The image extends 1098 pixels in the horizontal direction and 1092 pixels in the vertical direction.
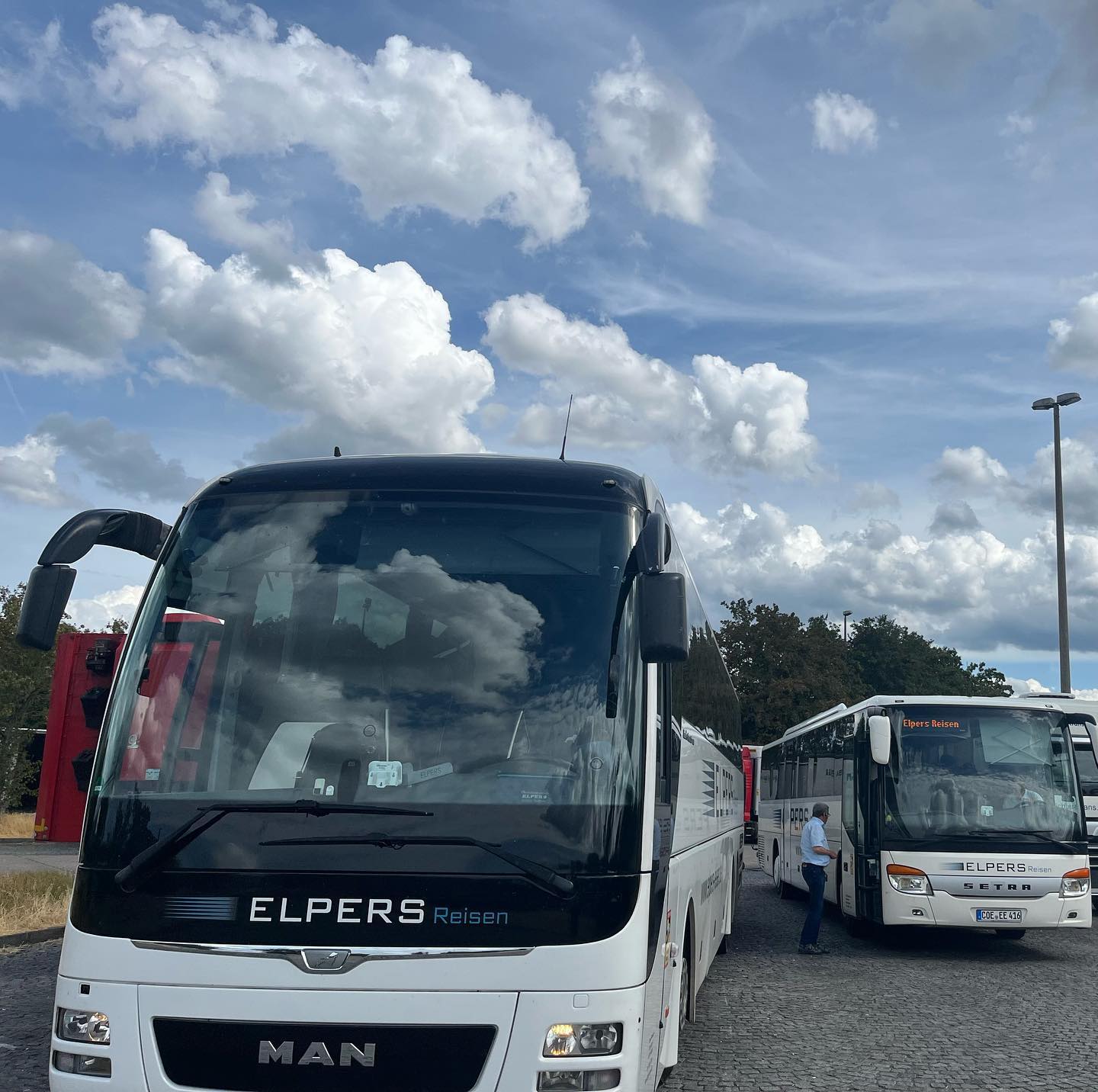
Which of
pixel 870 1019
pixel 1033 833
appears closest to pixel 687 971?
pixel 870 1019

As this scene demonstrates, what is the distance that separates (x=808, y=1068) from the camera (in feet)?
25.6

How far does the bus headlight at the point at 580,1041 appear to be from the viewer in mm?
4621

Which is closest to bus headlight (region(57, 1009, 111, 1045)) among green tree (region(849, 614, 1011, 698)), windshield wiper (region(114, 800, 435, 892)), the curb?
windshield wiper (region(114, 800, 435, 892))

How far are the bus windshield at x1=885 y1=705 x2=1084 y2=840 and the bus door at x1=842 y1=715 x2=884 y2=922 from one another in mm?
185

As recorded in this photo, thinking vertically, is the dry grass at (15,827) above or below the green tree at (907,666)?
below

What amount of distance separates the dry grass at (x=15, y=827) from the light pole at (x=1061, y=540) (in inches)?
958

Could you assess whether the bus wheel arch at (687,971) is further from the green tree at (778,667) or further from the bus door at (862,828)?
the green tree at (778,667)

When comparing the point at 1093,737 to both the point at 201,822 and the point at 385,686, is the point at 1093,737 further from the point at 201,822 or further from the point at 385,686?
the point at 201,822

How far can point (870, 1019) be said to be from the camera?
9.75 metres

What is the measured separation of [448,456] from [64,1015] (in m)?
2.93

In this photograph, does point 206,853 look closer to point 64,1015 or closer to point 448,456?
point 64,1015

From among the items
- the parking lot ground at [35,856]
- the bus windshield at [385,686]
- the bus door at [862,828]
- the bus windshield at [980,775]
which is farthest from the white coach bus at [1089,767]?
the bus windshield at [385,686]

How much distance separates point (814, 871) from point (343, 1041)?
10436 millimetres

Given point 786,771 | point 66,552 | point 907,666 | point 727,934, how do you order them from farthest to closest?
1. point 907,666
2. point 786,771
3. point 727,934
4. point 66,552
